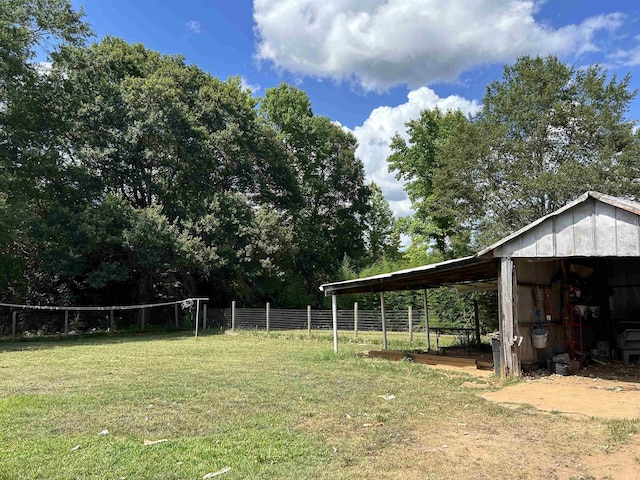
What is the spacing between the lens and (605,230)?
26.9 feet

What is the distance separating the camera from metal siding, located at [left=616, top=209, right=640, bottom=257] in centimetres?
786

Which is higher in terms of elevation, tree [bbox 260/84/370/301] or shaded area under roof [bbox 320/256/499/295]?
tree [bbox 260/84/370/301]

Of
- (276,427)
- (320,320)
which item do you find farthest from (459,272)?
(320,320)

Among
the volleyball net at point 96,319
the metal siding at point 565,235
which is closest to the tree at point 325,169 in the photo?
the volleyball net at point 96,319

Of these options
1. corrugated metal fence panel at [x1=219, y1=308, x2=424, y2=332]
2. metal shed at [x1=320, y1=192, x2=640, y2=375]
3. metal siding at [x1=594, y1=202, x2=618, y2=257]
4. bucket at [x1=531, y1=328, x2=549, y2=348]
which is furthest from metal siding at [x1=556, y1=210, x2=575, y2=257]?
corrugated metal fence panel at [x1=219, y1=308, x2=424, y2=332]

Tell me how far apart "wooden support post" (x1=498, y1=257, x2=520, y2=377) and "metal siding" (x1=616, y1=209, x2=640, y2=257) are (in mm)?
1859

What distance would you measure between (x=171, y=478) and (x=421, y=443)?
8.21 ft

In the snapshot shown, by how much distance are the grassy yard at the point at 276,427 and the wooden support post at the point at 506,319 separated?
20.7 inches

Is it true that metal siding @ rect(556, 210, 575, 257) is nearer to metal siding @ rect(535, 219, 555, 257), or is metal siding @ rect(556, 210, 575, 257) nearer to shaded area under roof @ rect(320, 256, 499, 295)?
metal siding @ rect(535, 219, 555, 257)

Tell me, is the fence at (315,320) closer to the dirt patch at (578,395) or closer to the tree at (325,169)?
the dirt patch at (578,395)

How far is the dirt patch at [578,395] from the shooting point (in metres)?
6.48

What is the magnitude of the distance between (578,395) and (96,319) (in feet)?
69.4

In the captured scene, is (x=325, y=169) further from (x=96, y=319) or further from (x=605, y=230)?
(x=605, y=230)

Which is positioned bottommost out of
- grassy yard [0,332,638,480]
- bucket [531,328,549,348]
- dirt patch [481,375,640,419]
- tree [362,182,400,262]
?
dirt patch [481,375,640,419]
